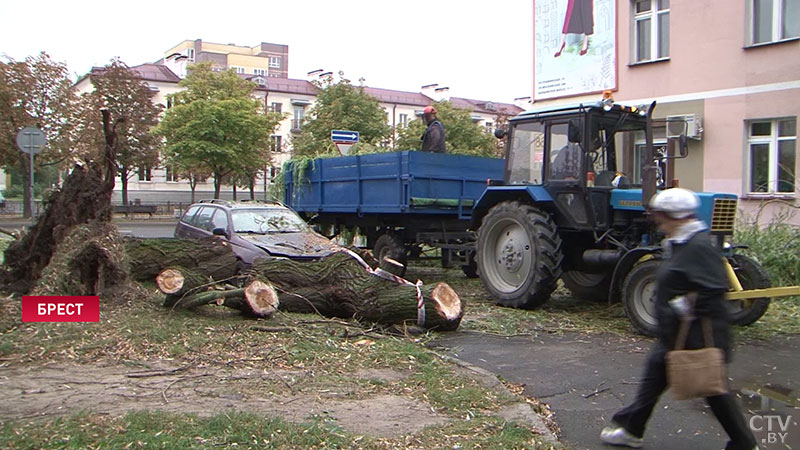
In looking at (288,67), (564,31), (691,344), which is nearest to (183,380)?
(691,344)

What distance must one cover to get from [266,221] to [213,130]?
26809 millimetres

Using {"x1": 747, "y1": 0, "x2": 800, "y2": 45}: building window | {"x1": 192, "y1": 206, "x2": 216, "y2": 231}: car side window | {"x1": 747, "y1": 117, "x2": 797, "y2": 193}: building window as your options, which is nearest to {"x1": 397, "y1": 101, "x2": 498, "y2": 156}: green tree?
{"x1": 747, "y1": 117, "x2": 797, "y2": 193}: building window

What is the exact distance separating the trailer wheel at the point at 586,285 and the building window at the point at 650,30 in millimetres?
8635

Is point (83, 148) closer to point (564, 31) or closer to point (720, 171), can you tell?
point (564, 31)

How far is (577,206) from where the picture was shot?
342 inches

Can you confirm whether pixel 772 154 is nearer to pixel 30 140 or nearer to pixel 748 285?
pixel 748 285

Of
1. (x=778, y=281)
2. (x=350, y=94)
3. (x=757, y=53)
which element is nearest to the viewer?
(x=778, y=281)

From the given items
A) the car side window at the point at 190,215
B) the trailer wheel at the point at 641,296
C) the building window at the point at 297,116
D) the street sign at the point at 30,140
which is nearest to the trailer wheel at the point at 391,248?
the car side window at the point at 190,215

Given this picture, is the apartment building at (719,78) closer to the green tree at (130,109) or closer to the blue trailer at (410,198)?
the blue trailer at (410,198)

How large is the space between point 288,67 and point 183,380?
4080 inches

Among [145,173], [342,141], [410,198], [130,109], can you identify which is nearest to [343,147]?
[342,141]

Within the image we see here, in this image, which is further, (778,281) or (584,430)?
(778,281)

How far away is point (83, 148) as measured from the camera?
3719cm

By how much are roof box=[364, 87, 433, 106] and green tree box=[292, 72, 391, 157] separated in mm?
25307
